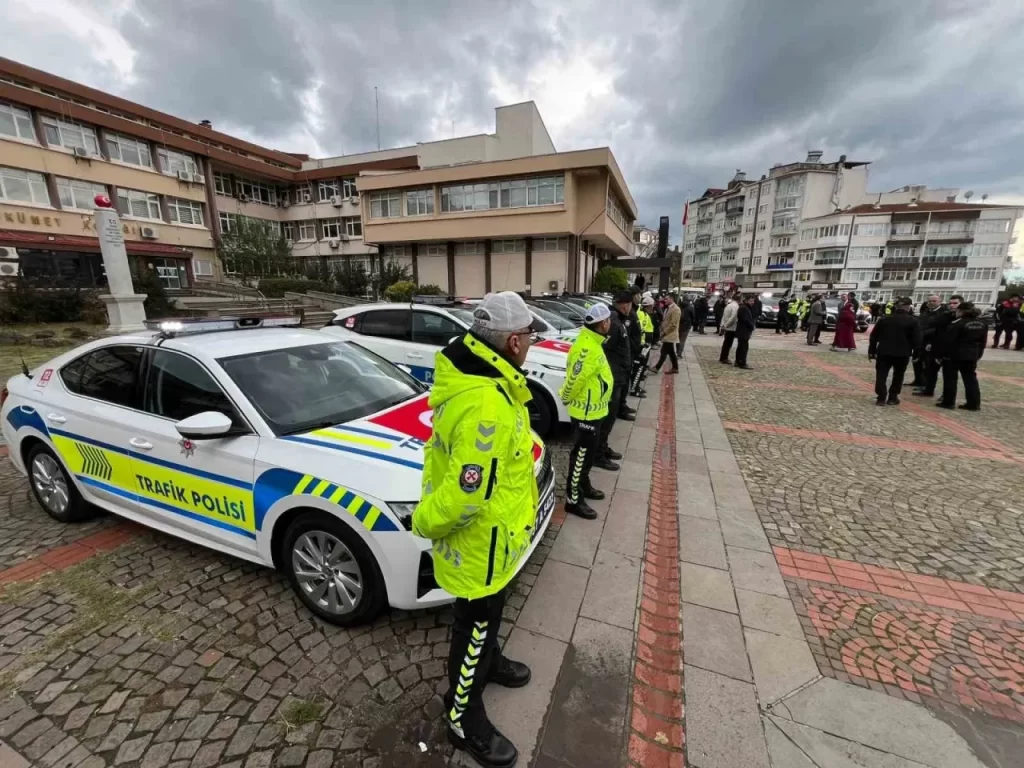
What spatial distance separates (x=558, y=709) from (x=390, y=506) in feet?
Answer: 4.07

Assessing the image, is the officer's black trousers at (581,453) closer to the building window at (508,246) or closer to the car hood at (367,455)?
the car hood at (367,455)

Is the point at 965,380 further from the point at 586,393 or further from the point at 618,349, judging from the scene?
the point at 586,393

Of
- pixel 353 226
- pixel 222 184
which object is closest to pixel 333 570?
pixel 353 226

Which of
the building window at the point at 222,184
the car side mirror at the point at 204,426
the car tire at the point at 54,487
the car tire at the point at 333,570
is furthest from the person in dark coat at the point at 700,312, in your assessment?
the building window at the point at 222,184

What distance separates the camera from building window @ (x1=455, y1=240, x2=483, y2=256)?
96.9 ft

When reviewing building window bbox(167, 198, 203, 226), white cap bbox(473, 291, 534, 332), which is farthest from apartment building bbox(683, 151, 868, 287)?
white cap bbox(473, 291, 534, 332)

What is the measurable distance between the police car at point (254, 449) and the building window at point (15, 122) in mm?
30787

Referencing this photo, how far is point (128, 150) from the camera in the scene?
27125mm

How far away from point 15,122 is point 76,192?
354 centimetres

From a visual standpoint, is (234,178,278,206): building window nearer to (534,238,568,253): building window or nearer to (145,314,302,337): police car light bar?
(534,238,568,253): building window

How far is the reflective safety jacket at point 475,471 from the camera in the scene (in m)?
1.54

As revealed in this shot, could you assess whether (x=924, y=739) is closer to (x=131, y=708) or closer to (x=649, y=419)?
(x=131, y=708)

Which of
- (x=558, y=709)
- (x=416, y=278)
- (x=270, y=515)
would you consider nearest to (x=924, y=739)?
(x=558, y=709)

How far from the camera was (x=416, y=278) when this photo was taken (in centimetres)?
3162
